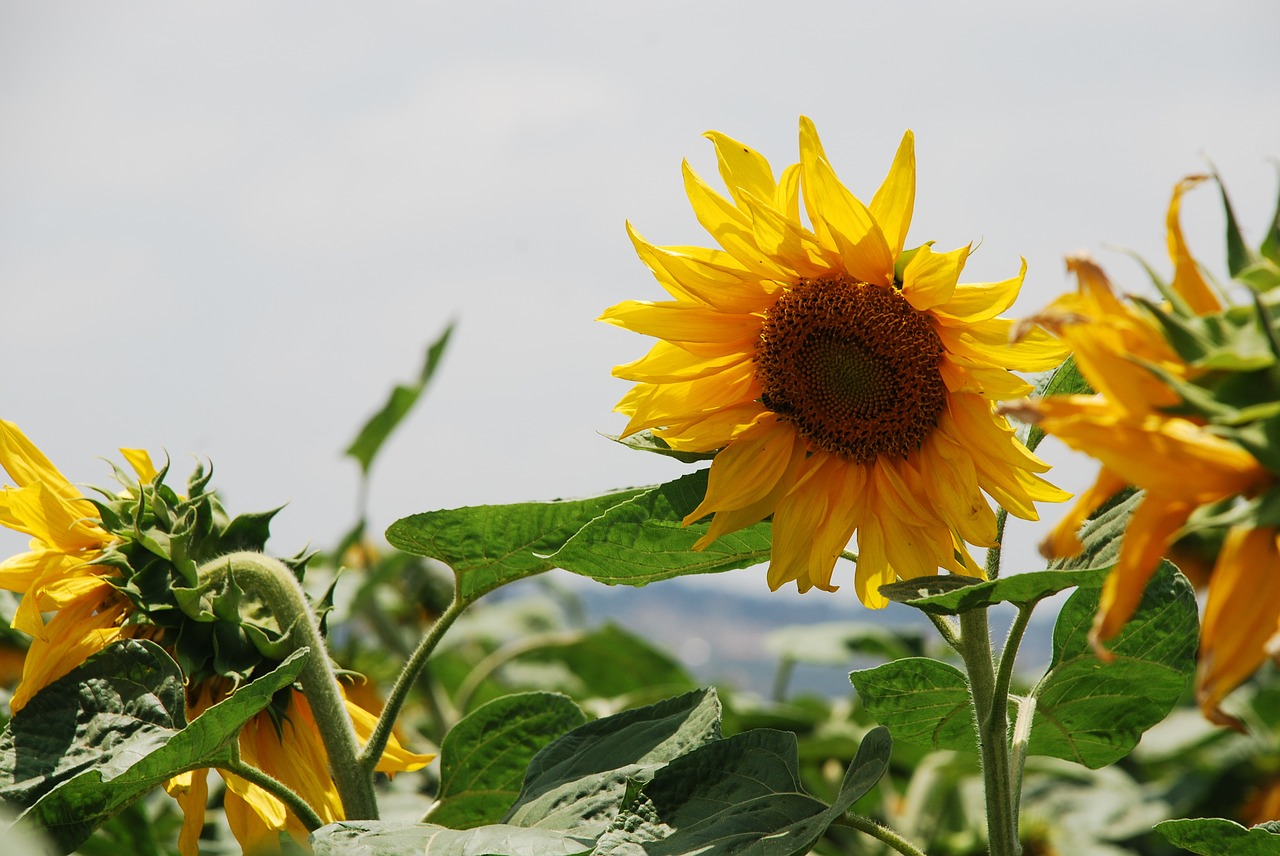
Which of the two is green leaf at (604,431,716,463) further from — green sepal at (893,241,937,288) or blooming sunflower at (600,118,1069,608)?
green sepal at (893,241,937,288)

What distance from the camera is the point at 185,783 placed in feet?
4.92

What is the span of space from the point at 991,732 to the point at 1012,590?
0.94ft

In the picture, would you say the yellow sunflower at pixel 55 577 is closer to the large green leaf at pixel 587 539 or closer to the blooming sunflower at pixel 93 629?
the blooming sunflower at pixel 93 629

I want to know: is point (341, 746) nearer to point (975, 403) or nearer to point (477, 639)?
point (975, 403)

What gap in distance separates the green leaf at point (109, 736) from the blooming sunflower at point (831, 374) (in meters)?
0.57

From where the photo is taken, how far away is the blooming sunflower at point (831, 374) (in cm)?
141

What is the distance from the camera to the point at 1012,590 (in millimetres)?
1124

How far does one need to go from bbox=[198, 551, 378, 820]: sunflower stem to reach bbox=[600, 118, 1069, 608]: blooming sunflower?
497 millimetres

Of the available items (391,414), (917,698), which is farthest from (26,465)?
(391,414)

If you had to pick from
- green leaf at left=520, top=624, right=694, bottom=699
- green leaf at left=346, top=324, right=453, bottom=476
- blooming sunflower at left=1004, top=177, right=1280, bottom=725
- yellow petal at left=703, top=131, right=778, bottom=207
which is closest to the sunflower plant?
yellow petal at left=703, top=131, right=778, bottom=207

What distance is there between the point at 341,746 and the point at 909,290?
92 cm

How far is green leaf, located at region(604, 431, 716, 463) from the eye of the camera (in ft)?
4.91

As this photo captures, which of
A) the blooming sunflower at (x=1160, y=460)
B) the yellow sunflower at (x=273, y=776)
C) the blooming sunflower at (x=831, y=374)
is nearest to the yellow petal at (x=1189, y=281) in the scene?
the blooming sunflower at (x=1160, y=460)

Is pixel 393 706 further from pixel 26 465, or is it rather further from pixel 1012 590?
pixel 1012 590
